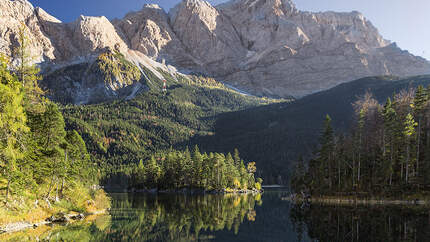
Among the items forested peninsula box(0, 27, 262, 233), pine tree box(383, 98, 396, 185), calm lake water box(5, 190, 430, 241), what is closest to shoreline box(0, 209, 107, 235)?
forested peninsula box(0, 27, 262, 233)

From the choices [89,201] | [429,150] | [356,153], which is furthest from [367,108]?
[89,201]

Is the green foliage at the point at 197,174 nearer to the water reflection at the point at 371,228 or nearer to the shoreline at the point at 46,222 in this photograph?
the shoreline at the point at 46,222

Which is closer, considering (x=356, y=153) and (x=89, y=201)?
(x=89, y=201)

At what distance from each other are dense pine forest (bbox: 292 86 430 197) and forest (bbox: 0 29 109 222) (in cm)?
4794

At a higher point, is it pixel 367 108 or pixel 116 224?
pixel 367 108

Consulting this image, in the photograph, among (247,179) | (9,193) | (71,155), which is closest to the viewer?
(9,193)

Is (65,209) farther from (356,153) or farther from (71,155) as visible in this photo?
(356,153)

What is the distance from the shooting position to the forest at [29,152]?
25545mm

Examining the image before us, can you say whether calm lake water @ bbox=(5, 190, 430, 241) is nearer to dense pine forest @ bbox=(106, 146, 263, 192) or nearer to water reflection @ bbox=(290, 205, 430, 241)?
water reflection @ bbox=(290, 205, 430, 241)

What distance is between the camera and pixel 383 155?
2381 inches

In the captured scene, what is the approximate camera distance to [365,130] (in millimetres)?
72125

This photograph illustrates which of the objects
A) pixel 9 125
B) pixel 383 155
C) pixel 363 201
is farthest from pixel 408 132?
pixel 9 125

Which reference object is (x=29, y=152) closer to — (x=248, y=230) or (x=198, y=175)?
(x=248, y=230)

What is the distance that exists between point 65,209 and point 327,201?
1885 inches
